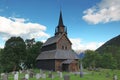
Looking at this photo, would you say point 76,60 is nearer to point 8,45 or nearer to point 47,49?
point 47,49

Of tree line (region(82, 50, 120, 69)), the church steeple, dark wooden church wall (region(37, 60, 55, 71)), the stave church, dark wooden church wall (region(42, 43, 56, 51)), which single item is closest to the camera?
the stave church

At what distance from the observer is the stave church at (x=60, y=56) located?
5659 cm

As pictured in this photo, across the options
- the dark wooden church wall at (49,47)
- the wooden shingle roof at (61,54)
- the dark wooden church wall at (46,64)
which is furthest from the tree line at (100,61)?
the wooden shingle roof at (61,54)

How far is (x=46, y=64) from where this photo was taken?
62281 millimetres

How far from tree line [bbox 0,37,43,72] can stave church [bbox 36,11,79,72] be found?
25.7 feet

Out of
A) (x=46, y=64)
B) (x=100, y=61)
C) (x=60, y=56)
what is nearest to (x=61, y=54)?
(x=60, y=56)

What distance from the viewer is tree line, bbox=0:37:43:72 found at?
229 ft

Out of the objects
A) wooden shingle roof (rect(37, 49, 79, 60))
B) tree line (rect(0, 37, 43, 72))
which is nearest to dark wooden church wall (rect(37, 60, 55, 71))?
wooden shingle roof (rect(37, 49, 79, 60))

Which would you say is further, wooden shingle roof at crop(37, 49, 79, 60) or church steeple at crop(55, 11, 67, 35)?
church steeple at crop(55, 11, 67, 35)

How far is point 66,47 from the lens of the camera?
62344 mm

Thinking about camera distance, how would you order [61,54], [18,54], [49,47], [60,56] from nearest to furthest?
[60,56] < [61,54] < [49,47] < [18,54]

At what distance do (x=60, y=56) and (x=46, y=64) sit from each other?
6547 millimetres

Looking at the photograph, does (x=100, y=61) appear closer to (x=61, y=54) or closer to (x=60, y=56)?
(x=61, y=54)

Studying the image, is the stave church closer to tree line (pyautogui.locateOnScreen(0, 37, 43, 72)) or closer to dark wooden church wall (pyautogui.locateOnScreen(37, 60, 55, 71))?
dark wooden church wall (pyautogui.locateOnScreen(37, 60, 55, 71))
